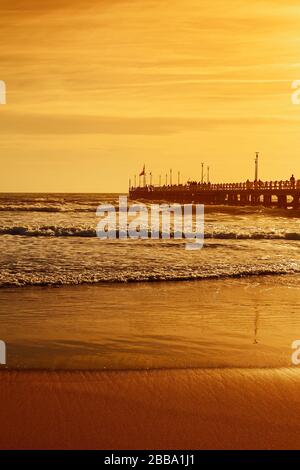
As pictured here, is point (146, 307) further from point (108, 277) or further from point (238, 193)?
point (238, 193)

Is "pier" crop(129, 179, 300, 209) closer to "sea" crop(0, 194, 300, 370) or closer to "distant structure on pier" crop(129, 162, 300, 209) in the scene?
"distant structure on pier" crop(129, 162, 300, 209)

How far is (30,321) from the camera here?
891 centimetres

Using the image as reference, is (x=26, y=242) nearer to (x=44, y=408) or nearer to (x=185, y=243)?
(x=185, y=243)

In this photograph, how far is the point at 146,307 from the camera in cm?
1018

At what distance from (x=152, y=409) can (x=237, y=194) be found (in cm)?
7745

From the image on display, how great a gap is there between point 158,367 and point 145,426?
1.51 metres

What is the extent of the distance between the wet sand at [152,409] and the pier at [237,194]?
193ft

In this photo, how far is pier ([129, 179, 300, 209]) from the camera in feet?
218

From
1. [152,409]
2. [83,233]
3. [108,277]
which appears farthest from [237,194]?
[152,409]

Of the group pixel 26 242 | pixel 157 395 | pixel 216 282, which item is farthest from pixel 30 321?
pixel 26 242

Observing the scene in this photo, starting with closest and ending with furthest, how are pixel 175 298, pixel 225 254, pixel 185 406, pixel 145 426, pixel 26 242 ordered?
1. pixel 145 426
2. pixel 185 406
3. pixel 175 298
4. pixel 225 254
5. pixel 26 242

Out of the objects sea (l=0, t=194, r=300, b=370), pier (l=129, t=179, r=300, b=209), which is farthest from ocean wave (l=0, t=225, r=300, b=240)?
pier (l=129, t=179, r=300, b=209)

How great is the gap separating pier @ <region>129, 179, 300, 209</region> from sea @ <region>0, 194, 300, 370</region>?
48.1m

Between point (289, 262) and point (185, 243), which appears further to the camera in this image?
point (185, 243)
